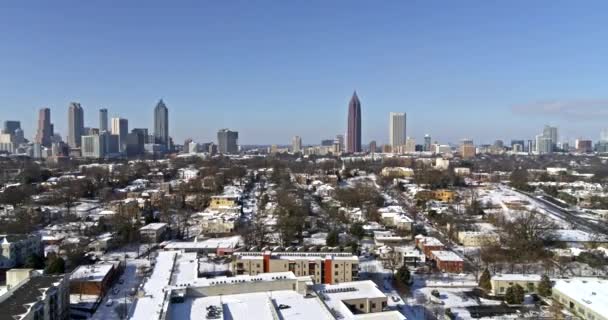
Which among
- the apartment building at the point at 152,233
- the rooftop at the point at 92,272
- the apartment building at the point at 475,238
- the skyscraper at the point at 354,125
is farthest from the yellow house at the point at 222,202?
the skyscraper at the point at 354,125

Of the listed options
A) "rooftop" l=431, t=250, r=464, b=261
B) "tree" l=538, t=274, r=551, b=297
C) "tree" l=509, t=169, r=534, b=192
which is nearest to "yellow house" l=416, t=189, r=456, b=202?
"tree" l=509, t=169, r=534, b=192

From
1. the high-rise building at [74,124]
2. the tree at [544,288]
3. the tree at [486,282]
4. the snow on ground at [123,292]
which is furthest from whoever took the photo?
the high-rise building at [74,124]

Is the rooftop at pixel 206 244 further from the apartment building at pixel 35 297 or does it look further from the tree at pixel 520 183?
the tree at pixel 520 183

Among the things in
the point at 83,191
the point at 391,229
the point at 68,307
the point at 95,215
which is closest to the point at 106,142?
the point at 83,191

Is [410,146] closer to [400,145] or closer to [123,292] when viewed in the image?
[400,145]

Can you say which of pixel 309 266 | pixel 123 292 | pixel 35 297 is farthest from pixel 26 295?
pixel 309 266
